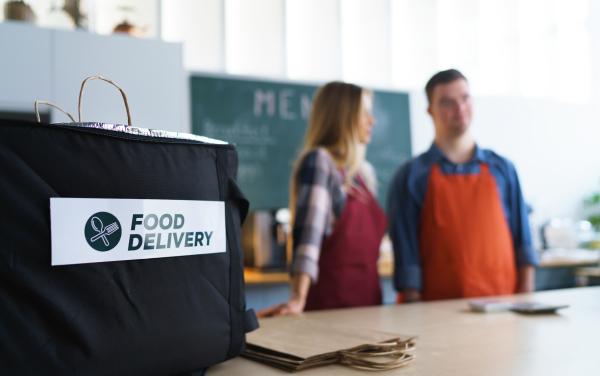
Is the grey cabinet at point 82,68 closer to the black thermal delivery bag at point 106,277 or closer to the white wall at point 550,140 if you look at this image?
the black thermal delivery bag at point 106,277

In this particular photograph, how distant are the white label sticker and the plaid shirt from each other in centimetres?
61

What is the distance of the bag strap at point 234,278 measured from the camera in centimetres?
60

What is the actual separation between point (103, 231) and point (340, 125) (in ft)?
3.71

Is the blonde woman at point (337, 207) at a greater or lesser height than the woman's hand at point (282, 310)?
greater

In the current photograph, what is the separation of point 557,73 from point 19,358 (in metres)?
5.07

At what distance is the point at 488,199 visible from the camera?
4.58 feet

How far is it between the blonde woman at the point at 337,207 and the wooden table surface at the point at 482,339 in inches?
11.3

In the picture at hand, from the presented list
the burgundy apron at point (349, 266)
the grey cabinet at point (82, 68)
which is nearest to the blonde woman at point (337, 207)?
the burgundy apron at point (349, 266)

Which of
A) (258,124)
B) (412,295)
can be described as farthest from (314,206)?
(258,124)

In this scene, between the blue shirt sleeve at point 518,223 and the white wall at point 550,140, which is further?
the white wall at point 550,140

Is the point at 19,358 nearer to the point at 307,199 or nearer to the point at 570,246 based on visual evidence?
the point at 307,199

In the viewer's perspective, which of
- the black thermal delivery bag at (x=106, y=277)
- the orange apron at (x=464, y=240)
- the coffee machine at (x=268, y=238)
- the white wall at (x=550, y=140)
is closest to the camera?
the black thermal delivery bag at (x=106, y=277)

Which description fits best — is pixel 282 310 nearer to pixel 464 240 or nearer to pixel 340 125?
pixel 464 240


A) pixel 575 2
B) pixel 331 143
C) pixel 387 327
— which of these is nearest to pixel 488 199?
pixel 331 143
